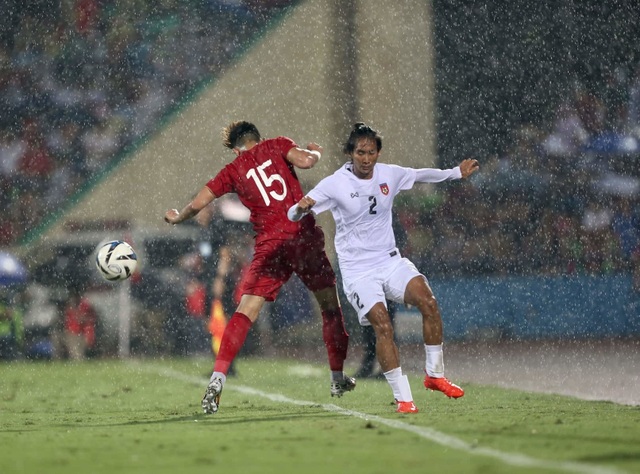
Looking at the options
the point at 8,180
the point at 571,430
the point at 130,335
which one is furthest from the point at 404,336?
the point at 571,430

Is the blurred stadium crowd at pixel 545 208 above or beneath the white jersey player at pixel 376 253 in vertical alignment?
above

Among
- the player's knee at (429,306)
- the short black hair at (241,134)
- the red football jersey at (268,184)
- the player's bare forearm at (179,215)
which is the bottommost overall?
the player's knee at (429,306)

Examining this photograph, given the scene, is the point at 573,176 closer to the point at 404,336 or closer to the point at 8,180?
the point at 404,336

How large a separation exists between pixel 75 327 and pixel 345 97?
6052 mm

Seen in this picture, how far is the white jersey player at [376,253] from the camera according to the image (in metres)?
7.98

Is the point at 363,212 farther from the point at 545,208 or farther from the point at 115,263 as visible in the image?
the point at 545,208

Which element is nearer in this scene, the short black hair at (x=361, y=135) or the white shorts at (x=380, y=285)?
the short black hair at (x=361, y=135)

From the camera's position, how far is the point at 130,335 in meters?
19.8

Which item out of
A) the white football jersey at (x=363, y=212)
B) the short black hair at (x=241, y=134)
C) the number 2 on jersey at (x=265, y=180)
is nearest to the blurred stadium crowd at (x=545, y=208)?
the short black hair at (x=241, y=134)

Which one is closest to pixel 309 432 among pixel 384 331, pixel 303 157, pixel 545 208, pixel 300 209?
pixel 384 331

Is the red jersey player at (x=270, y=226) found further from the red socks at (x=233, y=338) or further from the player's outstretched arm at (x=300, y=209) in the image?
the player's outstretched arm at (x=300, y=209)

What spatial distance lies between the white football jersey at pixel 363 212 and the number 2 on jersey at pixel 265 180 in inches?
19.2

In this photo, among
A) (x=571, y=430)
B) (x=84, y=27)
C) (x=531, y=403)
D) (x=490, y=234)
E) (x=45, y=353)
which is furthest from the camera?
(x=84, y=27)

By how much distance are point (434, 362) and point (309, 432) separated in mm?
1574
